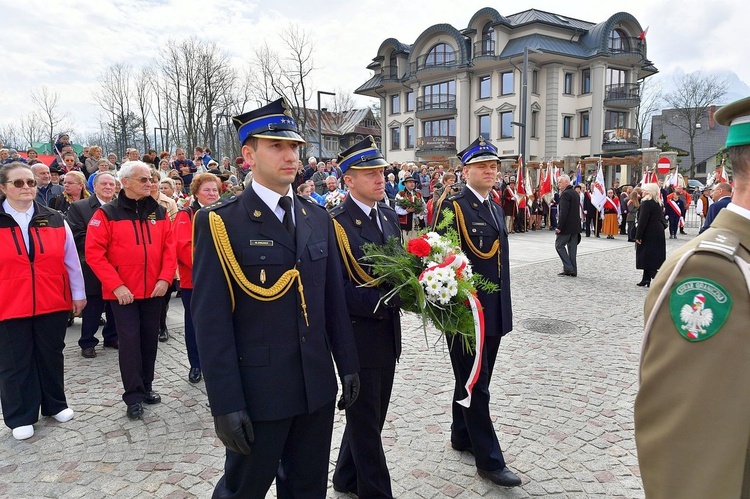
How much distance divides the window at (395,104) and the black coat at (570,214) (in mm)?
43258

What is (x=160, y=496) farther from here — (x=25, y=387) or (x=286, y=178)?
(x=286, y=178)

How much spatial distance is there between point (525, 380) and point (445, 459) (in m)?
1.94

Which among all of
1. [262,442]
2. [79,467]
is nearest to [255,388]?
[262,442]

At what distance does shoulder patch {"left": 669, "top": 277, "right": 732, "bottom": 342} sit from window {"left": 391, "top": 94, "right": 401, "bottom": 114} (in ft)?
176

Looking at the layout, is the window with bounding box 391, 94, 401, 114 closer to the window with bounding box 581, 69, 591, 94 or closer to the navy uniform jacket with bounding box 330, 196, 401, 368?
the window with bounding box 581, 69, 591, 94

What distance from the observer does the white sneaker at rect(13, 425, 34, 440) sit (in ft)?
14.2

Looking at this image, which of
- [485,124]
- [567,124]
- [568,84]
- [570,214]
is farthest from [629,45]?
[570,214]

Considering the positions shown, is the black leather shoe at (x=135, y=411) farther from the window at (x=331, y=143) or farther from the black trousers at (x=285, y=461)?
the window at (x=331, y=143)

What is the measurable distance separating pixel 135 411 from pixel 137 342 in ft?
2.08

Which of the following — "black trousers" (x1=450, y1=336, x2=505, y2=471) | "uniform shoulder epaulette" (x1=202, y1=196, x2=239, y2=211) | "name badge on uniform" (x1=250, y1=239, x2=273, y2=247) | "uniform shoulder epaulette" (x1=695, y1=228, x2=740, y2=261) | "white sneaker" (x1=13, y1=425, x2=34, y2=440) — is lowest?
"white sneaker" (x1=13, y1=425, x2=34, y2=440)

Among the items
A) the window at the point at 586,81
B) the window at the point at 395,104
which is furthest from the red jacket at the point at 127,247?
the window at the point at 395,104

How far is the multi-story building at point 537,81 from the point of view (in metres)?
41.6

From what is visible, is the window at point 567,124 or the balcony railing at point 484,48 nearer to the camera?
the window at point 567,124

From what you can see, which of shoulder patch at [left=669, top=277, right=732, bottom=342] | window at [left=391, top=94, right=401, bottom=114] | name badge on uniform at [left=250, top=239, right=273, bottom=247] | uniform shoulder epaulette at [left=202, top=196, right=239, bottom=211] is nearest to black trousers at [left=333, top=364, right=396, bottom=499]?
name badge on uniform at [left=250, top=239, right=273, bottom=247]
